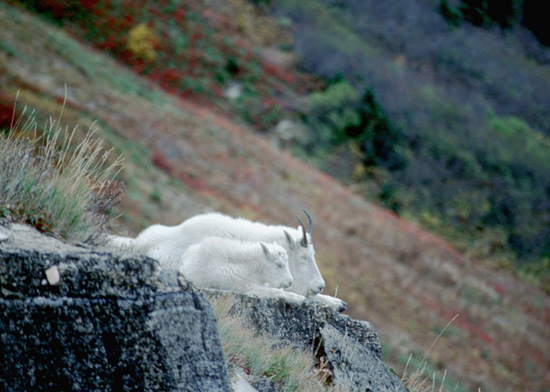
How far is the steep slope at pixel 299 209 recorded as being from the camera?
1889 centimetres

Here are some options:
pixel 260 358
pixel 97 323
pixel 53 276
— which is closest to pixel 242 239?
pixel 260 358

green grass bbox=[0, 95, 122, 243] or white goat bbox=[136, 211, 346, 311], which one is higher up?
green grass bbox=[0, 95, 122, 243]

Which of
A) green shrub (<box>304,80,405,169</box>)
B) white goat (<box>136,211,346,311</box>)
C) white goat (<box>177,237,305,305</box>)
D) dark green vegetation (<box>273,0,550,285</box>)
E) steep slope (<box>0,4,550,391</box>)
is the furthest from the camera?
dark green vegetation (<box>273,0,550,285</box>)

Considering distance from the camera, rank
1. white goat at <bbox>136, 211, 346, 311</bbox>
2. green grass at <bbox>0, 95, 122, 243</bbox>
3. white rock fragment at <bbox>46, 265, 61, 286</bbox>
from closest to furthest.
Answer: white rock fragment at <bbox>46, 265, 61, 286</bbox>
green grass at <bbox>0, 95, 122, 243</bbox>
white goat at <bbox>136, 211, 346, 311</bbox>

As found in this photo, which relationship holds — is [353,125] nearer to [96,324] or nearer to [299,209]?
[299,209]

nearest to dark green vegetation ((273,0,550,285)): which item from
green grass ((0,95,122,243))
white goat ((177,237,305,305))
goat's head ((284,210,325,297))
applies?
goat's head ((284,210,325,297))

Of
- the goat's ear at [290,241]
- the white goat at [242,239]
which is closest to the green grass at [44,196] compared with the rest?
the white goat at [242,239]

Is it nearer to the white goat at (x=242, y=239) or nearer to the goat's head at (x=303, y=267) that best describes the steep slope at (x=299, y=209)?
the white goat at (x=242, y=239)

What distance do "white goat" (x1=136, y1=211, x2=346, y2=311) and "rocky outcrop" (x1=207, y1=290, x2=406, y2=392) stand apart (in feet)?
2.39

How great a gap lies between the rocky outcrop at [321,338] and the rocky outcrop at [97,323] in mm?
1474

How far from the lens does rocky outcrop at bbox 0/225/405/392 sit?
309 centimetres

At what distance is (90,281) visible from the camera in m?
3.36

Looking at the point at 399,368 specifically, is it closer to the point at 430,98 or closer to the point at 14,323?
the point at 14,323

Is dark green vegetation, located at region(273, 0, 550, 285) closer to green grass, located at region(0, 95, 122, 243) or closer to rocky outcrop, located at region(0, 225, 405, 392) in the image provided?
green grass, located at region(0, 95, 122, 243)
